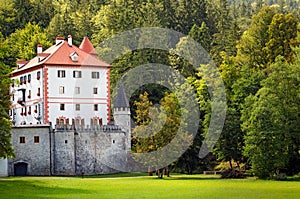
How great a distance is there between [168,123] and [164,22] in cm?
4201

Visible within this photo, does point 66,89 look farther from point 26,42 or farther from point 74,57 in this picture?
point 26,42

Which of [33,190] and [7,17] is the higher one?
[7,17]

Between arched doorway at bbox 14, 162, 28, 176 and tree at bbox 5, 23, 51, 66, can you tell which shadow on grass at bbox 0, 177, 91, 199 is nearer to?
arched doorway at bbox 14, 162, 28, 176

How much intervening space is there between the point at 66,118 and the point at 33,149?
9.99m

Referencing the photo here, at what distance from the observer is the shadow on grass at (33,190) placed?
4631cm

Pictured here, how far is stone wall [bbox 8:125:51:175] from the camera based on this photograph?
2889 inches

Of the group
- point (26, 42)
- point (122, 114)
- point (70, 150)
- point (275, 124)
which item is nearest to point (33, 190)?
point (70, 150)

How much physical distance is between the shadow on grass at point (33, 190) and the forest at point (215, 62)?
3.49 m

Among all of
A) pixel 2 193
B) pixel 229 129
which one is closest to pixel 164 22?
pixel 229 129

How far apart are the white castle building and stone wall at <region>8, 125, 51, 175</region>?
739cm

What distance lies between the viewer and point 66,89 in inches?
3307

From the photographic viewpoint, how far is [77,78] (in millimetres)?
85062

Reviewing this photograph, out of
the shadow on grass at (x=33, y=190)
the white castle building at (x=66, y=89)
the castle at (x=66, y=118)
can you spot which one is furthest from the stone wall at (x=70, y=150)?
the shadow on grass at (x=33, y=190)

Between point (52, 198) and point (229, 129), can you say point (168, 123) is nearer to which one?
point (229, 129)
